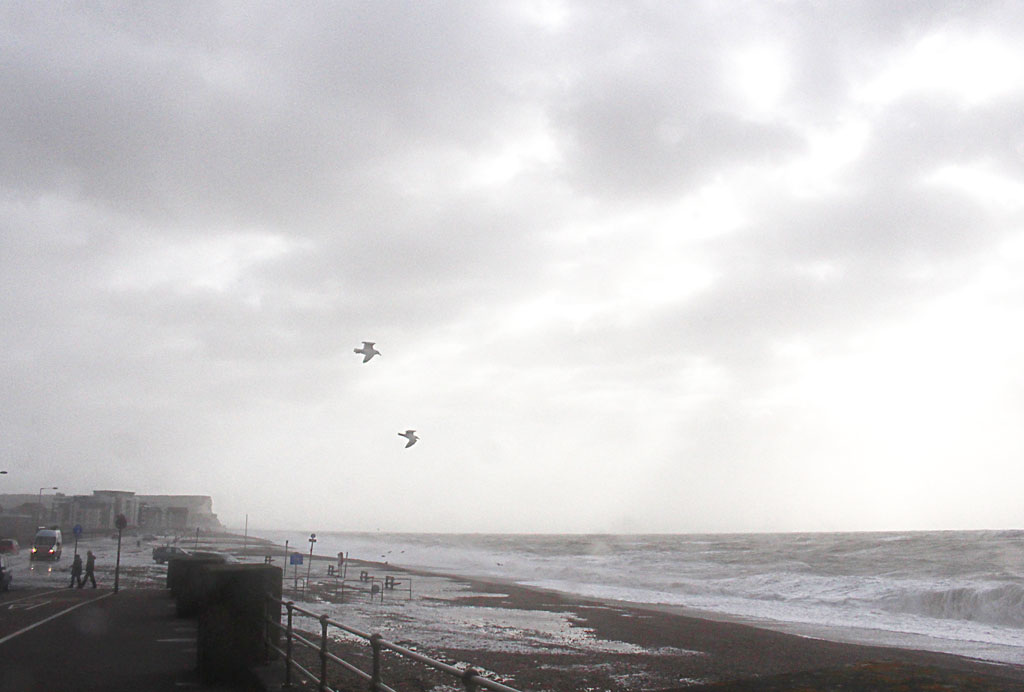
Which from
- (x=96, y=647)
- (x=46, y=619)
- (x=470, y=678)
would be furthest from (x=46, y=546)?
(x=470, y=678)

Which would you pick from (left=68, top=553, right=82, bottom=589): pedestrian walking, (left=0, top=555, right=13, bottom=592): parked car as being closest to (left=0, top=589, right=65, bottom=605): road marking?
(left=0, top=555, right=13, bottom=592): parked car

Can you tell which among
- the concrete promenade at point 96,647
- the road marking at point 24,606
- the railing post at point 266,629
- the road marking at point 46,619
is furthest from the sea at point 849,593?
the road marking at point 24,606

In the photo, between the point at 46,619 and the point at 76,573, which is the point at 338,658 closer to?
the point at 46,619

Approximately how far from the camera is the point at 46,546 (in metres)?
47.7

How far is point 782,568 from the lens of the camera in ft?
216

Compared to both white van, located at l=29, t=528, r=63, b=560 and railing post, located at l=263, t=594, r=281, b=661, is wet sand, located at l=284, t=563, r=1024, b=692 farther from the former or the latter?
white van, located at l=29, t=528, r=63, b=560

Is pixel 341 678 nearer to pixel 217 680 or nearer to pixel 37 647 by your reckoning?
pixel 217 680

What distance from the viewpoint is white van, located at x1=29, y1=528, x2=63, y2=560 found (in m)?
46.9

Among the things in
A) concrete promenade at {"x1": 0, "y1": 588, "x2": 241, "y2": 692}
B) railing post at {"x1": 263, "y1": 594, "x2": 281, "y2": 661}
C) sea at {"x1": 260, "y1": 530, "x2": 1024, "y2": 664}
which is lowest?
sea at {"x1": 260, "y1": 530, "x2": 1024, "y2": 664}

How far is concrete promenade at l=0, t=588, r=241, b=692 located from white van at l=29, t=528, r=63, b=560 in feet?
90.2

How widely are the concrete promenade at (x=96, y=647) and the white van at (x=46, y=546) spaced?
2750 cm

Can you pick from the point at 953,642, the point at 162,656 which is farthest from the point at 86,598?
the point at 953,642

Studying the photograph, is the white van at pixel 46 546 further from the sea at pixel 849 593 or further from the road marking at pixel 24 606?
the sea at pixel 849 593

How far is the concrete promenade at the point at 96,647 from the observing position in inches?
408
